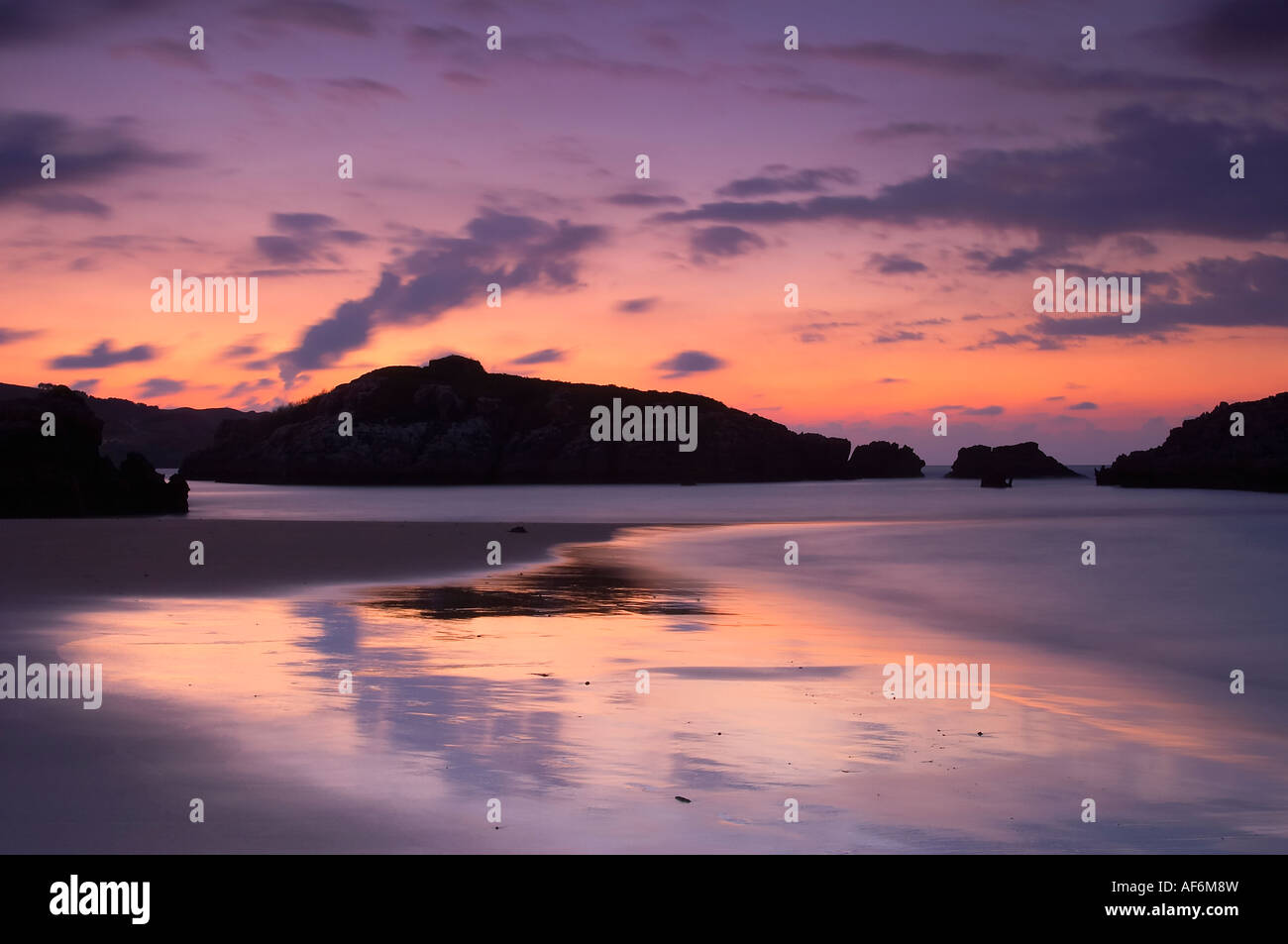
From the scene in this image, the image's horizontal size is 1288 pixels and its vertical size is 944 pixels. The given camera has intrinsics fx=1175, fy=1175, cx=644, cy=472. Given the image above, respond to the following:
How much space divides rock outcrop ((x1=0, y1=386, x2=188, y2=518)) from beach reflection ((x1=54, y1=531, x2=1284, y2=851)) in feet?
118

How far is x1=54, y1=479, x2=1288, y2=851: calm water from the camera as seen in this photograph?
799cm

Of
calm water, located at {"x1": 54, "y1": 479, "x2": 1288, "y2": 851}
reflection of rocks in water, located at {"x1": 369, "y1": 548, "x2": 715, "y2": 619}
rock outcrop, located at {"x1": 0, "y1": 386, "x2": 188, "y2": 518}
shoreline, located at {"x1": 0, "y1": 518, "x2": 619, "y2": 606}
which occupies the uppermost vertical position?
rock outcrop, located at {"x1": 0, "y1": 386, "x2": 188, "y2": 518}

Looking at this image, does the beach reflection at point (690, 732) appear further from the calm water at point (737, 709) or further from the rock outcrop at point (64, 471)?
the rock outcrop at point (64, 471)

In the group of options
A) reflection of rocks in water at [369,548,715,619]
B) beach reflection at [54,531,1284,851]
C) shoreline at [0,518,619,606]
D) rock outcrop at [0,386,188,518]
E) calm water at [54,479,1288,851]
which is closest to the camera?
beach reflection at [54,531,1284,851]

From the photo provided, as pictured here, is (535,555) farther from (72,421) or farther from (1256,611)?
(72,421)

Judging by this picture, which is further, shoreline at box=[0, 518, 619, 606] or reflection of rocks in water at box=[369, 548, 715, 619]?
shoreline at box=[0, 518, 619, 606]

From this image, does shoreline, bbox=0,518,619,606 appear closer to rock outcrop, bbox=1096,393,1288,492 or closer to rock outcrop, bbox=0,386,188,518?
rock outcrop, bbox=0,386,188,518

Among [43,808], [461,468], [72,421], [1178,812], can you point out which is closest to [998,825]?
[1178,812]

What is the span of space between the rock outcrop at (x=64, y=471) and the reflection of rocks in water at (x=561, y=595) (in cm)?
3098

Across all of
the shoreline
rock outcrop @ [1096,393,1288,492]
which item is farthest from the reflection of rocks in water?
rock outcrop @ [1096,393,1288,492]

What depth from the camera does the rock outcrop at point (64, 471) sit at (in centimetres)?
5016

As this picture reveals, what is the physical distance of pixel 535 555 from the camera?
34344 millimetres
